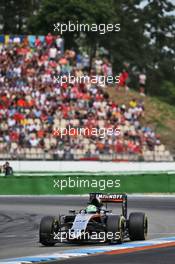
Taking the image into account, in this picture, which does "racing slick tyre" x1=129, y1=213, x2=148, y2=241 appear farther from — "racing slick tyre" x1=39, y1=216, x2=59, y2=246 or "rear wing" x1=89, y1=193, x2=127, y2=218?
"racing slick tyre" x1=39, y1=216, x2=59, y2=246

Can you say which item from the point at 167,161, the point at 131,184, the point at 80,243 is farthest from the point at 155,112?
the point at 80,243

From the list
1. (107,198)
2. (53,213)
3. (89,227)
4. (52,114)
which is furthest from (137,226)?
(52,114)

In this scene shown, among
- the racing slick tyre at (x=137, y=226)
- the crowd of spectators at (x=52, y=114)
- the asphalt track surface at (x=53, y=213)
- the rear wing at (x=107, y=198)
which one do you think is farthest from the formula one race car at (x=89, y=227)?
the crowd of spectators at (x=52, y=114)

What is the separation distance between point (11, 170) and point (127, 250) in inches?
1119

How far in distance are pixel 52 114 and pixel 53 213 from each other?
17968mm

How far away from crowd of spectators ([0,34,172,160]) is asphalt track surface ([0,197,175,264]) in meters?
7.35

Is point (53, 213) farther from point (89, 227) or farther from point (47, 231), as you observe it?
point (89, 227)

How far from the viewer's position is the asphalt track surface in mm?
16297

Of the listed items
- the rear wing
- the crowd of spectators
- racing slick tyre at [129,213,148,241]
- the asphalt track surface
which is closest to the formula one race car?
racing slick tyre at [129,213,148,241]

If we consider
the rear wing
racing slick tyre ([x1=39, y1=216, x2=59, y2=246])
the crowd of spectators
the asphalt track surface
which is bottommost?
the asphalt track surface

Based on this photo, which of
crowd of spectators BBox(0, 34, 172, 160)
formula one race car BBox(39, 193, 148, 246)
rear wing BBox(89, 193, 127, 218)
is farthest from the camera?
crowd of spectators BBox(0, 34, 172, 160)

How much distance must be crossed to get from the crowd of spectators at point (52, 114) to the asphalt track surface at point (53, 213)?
7.35 m

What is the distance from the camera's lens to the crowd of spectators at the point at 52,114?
4684cm

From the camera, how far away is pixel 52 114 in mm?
48219
